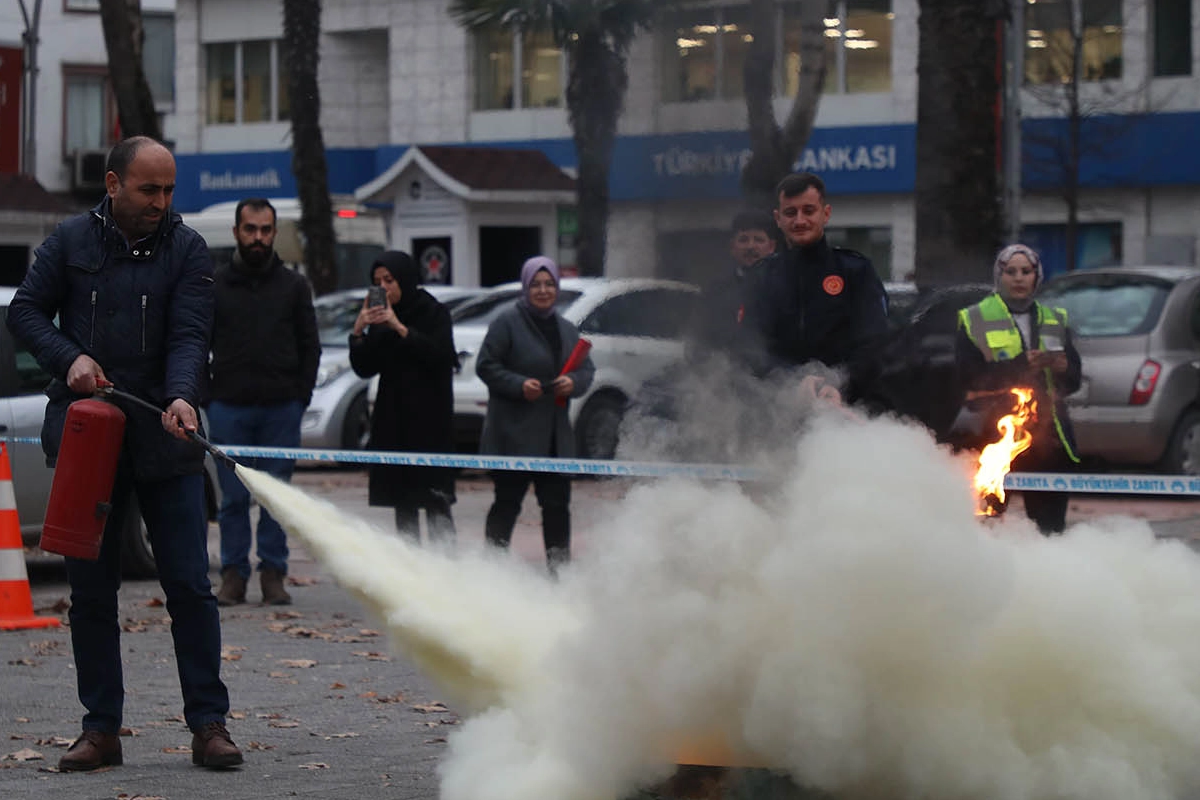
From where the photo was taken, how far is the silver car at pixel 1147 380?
15891mm

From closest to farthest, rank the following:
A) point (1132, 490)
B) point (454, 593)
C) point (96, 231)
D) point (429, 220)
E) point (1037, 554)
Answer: point (1037, 554) → point (454, 593) → point (96, 231) → point (1132, 490) → point (429, 220)

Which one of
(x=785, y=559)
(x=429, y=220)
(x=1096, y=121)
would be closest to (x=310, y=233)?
(x=429, y=220)

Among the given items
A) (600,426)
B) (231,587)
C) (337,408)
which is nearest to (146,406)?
(231,587)

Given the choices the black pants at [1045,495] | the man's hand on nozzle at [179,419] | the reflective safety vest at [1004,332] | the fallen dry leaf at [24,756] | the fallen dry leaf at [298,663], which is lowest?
the fallen dry leaf at [298,663]

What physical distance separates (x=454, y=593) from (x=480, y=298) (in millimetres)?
14151

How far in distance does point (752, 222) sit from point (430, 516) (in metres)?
5.13

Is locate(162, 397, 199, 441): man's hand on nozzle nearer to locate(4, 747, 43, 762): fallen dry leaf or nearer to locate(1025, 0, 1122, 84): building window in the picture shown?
locate(4, 747, 43, 762): fallen dry leaf

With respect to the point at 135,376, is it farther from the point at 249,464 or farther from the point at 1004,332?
the point at 1004,332

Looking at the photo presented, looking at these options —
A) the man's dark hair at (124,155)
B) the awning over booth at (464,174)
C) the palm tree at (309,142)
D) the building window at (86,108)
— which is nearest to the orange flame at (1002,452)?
the man's dark hair at (124,155)

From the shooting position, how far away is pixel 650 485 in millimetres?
5461

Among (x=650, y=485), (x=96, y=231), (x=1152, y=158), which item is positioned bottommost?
(x=650, y=485)

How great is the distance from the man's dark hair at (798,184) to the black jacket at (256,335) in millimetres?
4269

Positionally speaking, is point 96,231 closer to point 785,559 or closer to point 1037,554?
point 785,559

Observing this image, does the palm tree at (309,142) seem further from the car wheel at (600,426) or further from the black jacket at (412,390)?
the black jacket at (412,390)
